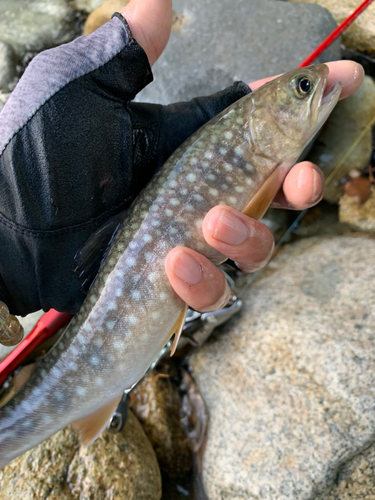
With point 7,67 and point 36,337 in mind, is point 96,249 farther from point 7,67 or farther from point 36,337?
point 7,67

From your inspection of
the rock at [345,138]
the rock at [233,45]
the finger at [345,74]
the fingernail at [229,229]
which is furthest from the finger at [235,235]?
the rock at [345,138]

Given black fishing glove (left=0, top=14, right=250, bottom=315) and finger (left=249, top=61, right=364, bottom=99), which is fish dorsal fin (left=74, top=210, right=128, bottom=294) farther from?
finger (left=249, top=61, right=364, bottom=99)

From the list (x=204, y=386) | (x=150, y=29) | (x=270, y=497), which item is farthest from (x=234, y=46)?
(x=270, y=497)

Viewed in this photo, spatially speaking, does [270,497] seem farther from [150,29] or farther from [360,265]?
[150,29]

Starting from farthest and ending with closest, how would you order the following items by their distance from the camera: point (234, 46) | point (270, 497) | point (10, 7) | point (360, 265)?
1. point (10, 7)
2. point (234, 46)
3. point (360, 265)
4. point (270, 497)

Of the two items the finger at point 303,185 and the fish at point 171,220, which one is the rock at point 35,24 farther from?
the finger at point 303,185

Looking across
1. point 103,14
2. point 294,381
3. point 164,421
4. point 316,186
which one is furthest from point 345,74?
point 103,14

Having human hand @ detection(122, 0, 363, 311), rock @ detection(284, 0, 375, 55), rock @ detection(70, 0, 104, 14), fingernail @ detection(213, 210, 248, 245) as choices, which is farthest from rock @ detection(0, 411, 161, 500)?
rock @ detection(70, 0, 104, 14)
